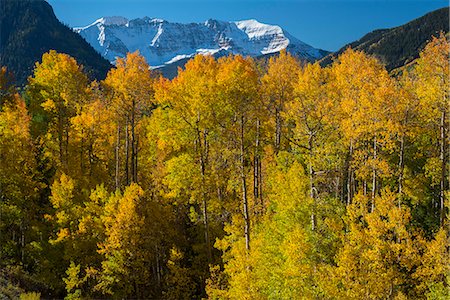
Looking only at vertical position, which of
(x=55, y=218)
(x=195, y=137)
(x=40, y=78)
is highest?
(x=40, y=78)

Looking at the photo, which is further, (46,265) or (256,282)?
(46,265)

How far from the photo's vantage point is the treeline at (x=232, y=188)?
24.2 metres

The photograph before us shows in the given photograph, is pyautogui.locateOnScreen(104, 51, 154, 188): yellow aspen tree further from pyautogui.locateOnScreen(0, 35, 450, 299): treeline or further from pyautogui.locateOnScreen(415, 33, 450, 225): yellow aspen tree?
pyautogui.locateOnScreen(415, 33, 450, 225): yellow aspen tree

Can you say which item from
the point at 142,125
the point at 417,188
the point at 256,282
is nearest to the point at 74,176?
the point at 142,125

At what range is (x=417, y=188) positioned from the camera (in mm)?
32250

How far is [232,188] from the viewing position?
102 ft

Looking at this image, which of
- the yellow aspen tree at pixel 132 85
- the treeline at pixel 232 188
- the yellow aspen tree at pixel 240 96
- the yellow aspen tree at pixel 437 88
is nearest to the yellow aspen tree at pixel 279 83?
the treeline at pixel 232 188

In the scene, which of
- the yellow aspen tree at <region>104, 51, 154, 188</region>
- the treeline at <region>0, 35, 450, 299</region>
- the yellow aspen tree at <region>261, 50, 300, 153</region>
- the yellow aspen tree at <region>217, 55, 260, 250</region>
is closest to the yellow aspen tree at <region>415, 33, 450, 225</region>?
the treeline at <region>0, 35, 450, 299</region>

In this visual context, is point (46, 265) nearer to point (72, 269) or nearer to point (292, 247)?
point (72, 269)

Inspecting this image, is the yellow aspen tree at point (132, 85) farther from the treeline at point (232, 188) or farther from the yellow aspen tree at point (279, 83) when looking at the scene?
the yellow aspen tree at point (279, 83)

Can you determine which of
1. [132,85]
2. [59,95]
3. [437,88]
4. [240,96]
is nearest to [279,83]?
[240,96]

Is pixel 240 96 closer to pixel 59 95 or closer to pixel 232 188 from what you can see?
pixel 232 188

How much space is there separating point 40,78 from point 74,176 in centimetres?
952

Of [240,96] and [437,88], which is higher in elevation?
[437,88]
